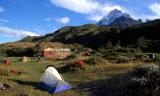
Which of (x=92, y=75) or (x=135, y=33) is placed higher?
(x=135, y=33)

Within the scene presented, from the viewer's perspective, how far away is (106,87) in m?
30.1

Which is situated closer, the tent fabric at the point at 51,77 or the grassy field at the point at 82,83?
the grassy field at the point at 82,83

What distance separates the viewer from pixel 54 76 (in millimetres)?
31438

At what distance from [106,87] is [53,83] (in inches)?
182

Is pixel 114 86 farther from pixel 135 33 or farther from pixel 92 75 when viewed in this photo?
pixel 135 33

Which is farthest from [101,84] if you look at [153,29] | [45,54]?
[153,29]

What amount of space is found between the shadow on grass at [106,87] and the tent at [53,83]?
1539 millimetres

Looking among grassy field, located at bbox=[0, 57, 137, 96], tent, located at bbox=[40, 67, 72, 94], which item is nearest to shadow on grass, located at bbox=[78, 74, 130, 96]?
grassy field, located at bbox=[0, 57, 137, 96]

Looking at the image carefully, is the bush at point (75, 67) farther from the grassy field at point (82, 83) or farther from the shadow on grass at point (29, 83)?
the shadow on grass at point (29, 83)

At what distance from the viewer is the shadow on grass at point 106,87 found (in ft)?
91.9

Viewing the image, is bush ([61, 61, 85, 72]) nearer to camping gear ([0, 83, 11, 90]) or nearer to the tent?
the tent

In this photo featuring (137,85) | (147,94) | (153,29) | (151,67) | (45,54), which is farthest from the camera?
(153,29)

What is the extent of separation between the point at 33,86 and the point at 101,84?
642 centimetres

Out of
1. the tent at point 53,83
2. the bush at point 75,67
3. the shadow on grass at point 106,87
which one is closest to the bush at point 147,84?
the shadow on grass at point 106,87
